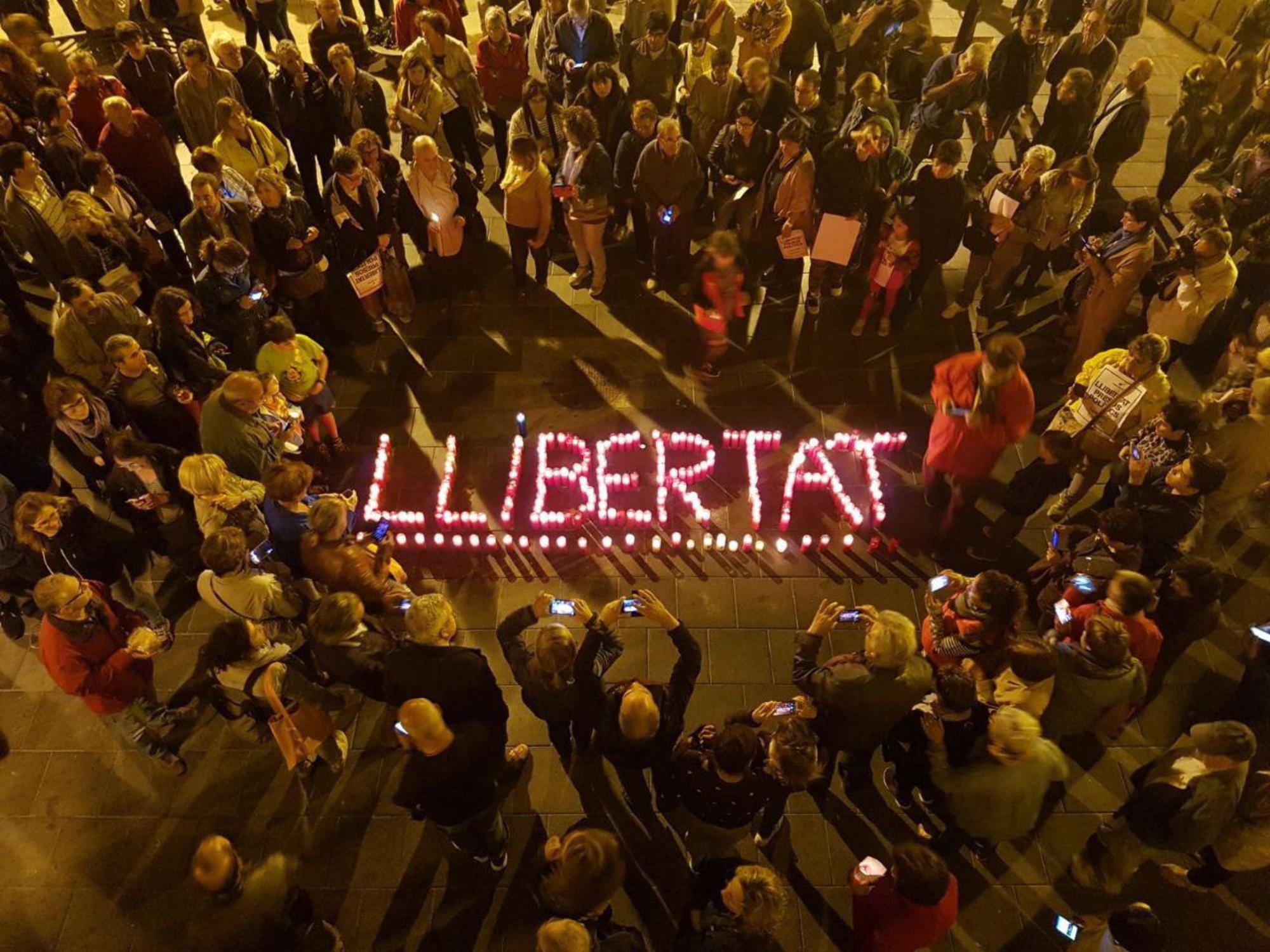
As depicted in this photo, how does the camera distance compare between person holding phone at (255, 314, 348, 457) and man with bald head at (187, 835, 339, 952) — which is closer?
man with bald head at (187, 835, 339, 952)

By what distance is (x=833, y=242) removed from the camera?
7.29m

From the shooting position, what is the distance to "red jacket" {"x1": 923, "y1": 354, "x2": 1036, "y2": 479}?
555 cm

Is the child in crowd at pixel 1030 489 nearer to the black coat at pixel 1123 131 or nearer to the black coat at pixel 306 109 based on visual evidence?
the black coat at pixel 1123 131

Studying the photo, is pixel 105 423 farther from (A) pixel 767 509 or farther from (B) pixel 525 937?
(A) pixel 767 509

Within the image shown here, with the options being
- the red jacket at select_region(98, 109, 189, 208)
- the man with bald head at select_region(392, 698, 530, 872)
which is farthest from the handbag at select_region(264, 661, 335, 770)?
the red jacket at select_region(98, 109, 189, 208)

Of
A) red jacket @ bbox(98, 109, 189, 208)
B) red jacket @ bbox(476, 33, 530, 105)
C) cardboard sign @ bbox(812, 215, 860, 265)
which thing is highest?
red jacket @ bbox(476, 33, 530, 105)

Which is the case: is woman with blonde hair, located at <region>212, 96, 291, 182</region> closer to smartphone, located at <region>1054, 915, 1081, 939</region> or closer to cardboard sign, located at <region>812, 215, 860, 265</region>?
cardboard sign, located at <region>812, 215, 860, 265</region>

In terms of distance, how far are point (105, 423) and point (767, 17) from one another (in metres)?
7.20

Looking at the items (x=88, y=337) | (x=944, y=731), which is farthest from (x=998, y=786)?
(x=88, y=337)

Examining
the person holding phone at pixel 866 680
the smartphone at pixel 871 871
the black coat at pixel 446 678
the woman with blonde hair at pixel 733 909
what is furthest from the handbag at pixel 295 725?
the smartphone at pixel 871 871

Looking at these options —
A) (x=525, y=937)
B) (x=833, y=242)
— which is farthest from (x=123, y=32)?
(x=525, y=937)

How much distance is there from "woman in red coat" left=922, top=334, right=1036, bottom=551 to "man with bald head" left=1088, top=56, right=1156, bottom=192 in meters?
3.76

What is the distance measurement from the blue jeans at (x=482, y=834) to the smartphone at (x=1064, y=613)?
3.35 metres

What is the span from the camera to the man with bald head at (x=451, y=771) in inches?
154
